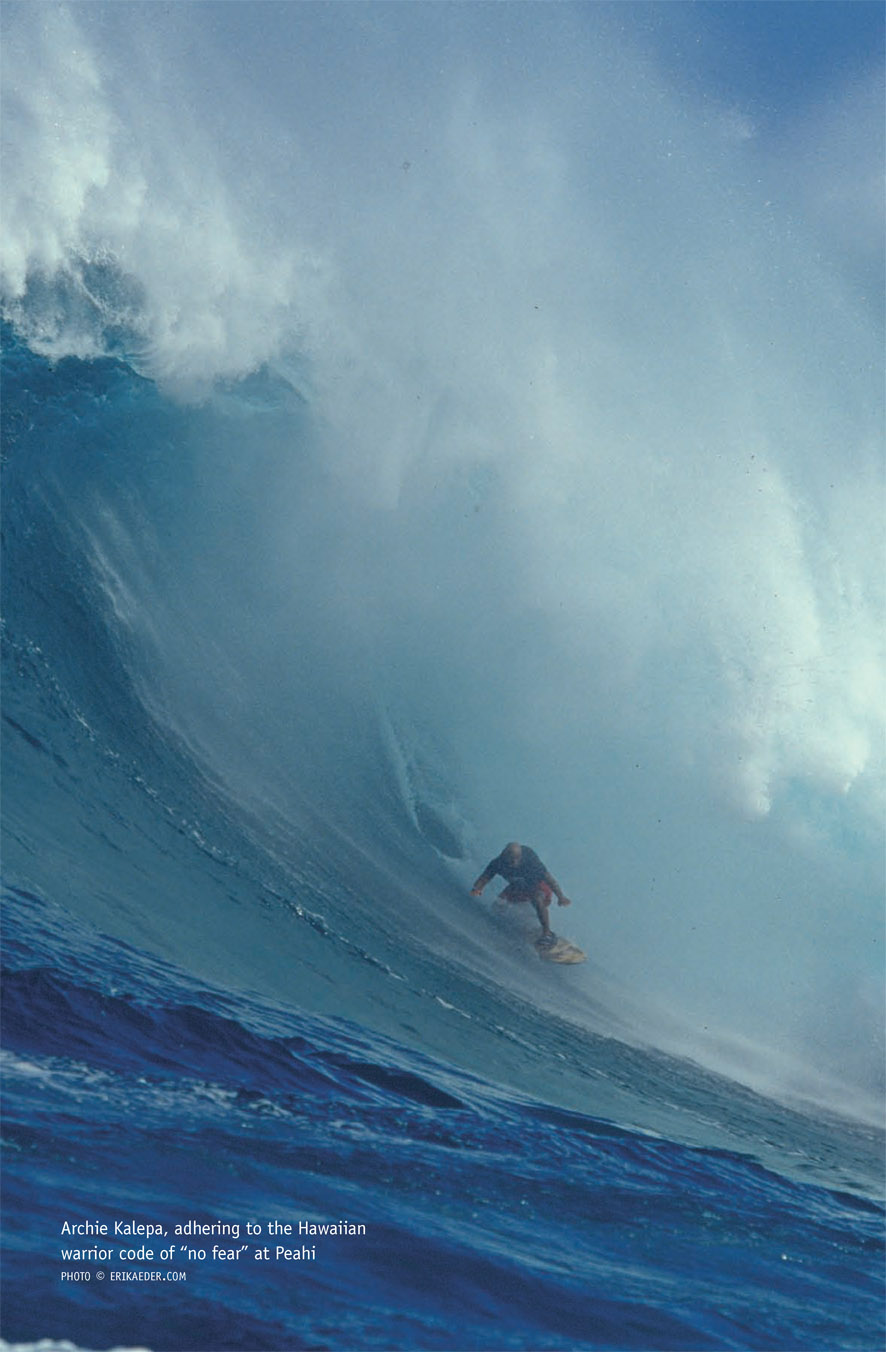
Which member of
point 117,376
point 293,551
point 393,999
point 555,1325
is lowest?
point 555,1325

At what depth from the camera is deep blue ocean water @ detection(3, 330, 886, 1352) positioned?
4176mm

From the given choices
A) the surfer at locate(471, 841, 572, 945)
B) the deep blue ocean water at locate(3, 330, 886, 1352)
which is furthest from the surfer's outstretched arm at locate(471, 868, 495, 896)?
the deep blue ocean water at locate(3, 330, 886, 1352)

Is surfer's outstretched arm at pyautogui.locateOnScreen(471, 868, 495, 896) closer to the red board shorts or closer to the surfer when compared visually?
the surfer

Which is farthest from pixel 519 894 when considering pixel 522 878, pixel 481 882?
pixel 481 882

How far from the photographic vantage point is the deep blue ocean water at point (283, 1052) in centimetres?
A: 418

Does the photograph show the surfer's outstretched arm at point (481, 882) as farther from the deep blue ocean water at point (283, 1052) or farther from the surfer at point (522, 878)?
the deep blue ocean water at point (283, 1052)

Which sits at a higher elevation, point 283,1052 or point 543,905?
point 543,905

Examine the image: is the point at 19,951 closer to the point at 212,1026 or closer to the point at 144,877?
the point at 212,1026

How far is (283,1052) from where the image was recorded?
6.01 metres

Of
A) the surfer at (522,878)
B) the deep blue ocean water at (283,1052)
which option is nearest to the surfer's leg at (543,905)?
the surfer at (522,878)

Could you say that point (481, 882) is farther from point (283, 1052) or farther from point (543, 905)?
point (283, 1052)

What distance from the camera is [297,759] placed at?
10.1 meters

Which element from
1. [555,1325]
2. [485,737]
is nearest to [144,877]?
[555,1325]

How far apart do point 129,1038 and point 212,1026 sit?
0.56 m
